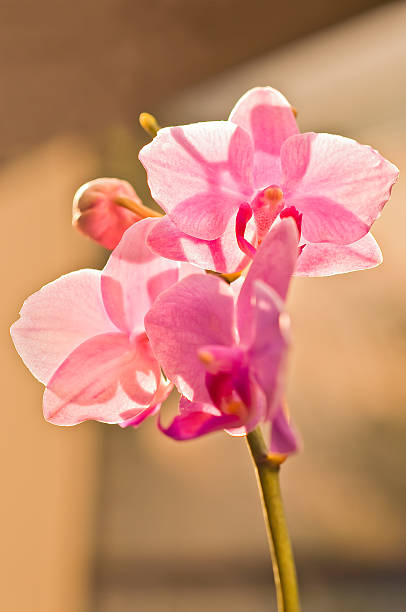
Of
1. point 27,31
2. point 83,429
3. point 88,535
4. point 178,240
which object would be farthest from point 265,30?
point 178,240

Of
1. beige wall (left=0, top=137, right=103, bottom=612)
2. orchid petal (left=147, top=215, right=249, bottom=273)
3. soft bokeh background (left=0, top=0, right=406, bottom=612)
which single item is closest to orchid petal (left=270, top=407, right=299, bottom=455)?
orchid petal (left=147, top=215, right=249, bottom=273)

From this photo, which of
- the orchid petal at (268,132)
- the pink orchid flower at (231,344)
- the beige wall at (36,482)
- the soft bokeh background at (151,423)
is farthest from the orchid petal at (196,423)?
the beige wall at (36,482)

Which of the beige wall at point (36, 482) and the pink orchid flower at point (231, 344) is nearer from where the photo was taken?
the pink orchid flower at point (231, 344)

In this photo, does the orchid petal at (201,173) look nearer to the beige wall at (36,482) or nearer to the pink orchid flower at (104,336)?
the pink orchid flower at (104,336)

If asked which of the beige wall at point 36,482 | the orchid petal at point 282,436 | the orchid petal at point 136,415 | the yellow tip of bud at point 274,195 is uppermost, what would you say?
the yellow tip of bud at point 274,195

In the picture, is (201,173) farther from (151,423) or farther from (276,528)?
(151,423)

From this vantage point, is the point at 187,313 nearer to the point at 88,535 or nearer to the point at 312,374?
the point at 312,374
